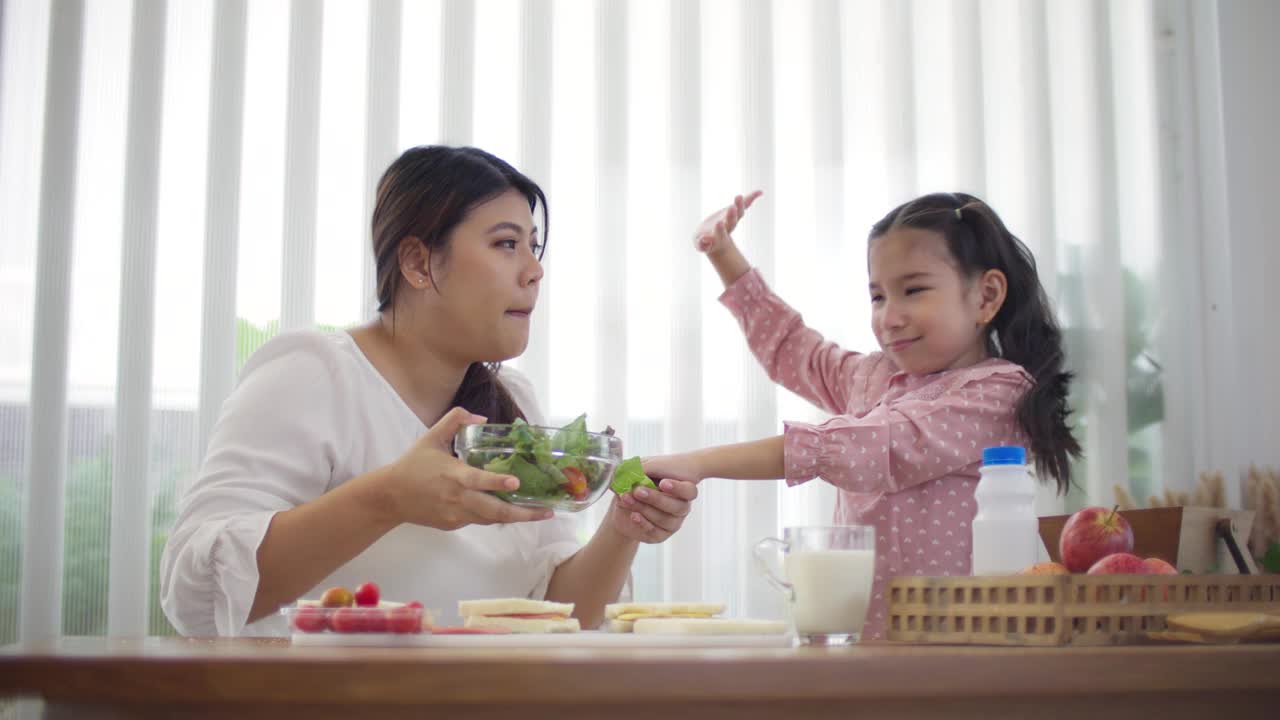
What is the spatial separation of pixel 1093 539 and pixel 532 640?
590mm

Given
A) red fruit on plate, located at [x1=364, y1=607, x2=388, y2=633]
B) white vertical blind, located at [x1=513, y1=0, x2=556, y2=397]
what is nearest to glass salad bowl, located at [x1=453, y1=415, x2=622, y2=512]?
red fruit on plate, located at [x1=364, y1=607, x2=388, y2=633]

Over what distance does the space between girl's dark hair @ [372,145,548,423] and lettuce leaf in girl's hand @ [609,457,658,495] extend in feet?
1.40

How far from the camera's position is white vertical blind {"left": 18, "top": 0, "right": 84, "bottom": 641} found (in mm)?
2064

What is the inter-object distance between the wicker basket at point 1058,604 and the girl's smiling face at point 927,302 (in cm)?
87

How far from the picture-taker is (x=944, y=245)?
188 centimetres

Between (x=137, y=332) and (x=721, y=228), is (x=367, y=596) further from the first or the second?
(x=137, y=332)

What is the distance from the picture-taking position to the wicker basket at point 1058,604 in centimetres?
88

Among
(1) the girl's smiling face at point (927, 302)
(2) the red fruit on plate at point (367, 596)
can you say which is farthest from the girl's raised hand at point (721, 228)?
(2) the red fruit on plate at point (367, 596)

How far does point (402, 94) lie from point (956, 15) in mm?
1260

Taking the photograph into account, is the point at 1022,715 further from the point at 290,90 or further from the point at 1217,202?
the point at 1217,202

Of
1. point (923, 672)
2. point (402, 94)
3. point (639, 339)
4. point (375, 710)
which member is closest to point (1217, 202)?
point (639, 339)

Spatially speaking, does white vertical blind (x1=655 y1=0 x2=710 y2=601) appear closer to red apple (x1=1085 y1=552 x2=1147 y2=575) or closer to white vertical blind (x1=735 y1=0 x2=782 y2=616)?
white vertical blind (x1=735 y1=0 x2=782 y2=616)

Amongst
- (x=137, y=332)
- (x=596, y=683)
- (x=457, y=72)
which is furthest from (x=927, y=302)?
(x=137, y=332)

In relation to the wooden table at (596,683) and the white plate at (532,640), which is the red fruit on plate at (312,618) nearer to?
the white plate at (532,640)
